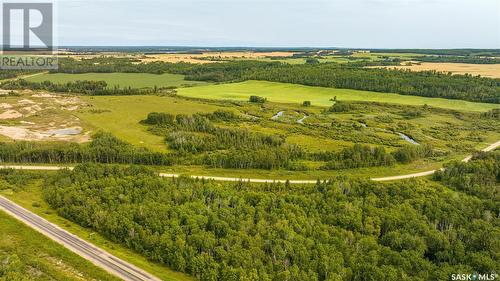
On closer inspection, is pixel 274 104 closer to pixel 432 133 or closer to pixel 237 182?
pixel 432 133

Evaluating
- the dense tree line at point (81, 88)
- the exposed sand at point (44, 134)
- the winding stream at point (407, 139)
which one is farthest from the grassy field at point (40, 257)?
the dense tree line at point (81, 88)

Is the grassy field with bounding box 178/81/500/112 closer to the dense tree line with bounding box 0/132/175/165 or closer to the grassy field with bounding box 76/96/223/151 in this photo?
the grassy field with bounding box 76/96/223/151

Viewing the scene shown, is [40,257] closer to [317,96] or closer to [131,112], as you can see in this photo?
[131,112]

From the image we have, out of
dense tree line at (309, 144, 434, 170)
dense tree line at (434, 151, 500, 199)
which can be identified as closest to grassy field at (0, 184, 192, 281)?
dense tree line at (309, 144, 434, 170)

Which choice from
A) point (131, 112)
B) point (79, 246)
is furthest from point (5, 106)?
point (79, 246)

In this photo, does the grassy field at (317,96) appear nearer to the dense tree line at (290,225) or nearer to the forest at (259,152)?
the forest at (259,152)

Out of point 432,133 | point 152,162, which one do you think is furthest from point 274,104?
point 152,162
